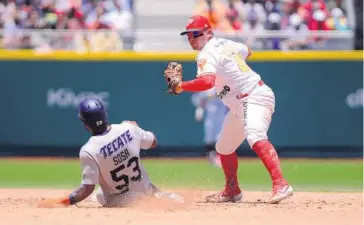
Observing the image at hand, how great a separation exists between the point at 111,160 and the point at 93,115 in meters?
0.43

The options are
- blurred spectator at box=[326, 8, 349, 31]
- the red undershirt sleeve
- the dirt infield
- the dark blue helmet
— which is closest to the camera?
the dirt infield

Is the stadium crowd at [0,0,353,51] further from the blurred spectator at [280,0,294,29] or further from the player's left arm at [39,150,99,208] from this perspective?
the player's left arm at [39,150,99,208]

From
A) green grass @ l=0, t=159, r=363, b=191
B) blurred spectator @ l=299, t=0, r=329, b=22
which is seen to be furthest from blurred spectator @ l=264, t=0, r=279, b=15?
green grass @ l=0, t=159, r=363, b=191

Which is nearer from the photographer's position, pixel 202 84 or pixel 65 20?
pixel 202 84

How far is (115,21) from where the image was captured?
55.9 ft

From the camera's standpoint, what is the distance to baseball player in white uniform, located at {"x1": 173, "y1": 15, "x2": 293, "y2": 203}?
29.3ft

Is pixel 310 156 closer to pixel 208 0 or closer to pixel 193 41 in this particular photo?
pixel 208 0

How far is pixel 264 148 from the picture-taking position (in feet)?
29.5

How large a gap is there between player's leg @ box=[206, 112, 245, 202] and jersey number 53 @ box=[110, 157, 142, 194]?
5.30ft

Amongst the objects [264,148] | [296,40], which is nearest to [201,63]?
[264,148]

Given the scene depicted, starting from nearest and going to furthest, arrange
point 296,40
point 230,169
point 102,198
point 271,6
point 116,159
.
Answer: point 116,159
point 102,198
point 230,169
point 296,40
point 271,6

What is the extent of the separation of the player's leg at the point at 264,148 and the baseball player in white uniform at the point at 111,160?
4.00 ft

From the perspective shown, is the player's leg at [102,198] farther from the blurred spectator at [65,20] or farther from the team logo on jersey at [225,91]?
the blurred spectator at [65,20]

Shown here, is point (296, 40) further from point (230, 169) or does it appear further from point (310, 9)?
point (230, 169)
